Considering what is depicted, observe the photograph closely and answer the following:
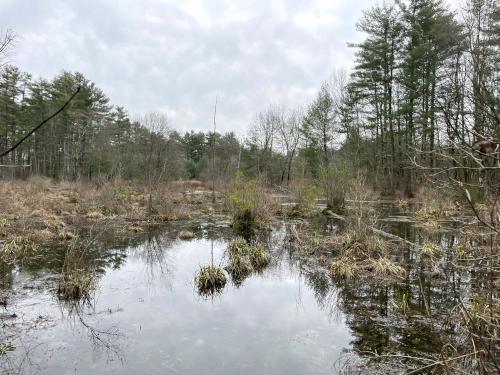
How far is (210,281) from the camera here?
8.16 metres

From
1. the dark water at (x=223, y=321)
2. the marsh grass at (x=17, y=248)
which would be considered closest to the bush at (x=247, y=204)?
the dark water at (x=223, y=321)

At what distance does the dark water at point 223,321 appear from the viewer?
16.3 ft

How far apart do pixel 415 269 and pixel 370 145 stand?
78.2 feet

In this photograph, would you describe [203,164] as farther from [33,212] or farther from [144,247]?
[144,247]

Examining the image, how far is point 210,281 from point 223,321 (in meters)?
1.89

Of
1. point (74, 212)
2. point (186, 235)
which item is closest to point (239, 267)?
point (186, 235)

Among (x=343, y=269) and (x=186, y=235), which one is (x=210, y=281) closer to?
(x=343, y=269)

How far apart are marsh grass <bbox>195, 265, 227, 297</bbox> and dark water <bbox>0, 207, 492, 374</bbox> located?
18cm

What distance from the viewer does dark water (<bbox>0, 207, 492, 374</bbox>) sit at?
16.3 feet

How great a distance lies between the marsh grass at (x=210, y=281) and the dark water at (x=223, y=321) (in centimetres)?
18

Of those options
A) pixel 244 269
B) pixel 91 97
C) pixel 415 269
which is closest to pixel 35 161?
pixel 91 97

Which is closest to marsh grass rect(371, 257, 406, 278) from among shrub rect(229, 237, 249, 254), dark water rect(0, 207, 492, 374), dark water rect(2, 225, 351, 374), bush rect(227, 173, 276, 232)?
dark water rect(0, 207, 492, 374)

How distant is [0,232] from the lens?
1209 centimetres

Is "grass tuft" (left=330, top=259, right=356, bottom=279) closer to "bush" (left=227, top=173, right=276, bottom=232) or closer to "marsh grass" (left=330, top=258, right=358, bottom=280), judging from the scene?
"marsh grass" (left=330, top=258, right=358, bottom=280)
